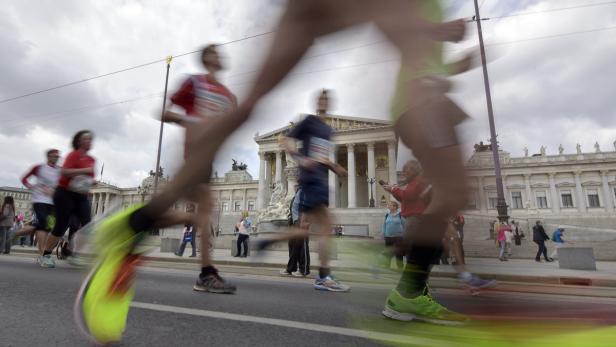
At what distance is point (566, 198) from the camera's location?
56906mm

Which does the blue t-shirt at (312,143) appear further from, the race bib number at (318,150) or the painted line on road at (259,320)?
the painted line on road at (259,320)

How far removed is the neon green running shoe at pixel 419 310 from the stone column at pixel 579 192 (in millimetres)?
69526

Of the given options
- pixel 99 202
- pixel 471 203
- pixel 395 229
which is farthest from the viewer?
pixel 99 202

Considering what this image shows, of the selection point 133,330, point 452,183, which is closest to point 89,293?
point 133,330

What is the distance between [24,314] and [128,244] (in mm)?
1558

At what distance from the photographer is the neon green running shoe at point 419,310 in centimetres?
121

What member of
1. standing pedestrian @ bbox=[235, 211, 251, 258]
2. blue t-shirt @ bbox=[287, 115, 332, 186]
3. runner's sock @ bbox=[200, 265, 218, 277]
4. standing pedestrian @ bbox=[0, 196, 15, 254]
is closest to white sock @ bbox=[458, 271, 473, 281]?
blue t-shirt @ bbox=[287, 115, 332, 186]

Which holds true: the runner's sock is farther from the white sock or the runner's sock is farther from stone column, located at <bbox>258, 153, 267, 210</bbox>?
stone column, located at <bbox>258, 153, 267, 210</bbox>

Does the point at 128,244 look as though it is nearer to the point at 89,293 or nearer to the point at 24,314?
the point at 89,293

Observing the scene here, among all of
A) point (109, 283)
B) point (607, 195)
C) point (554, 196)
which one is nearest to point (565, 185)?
point (554, 196)

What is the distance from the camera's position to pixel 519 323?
1.02 meters

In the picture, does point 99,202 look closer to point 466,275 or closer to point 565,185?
point 466,275

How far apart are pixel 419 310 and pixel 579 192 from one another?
70108 mm

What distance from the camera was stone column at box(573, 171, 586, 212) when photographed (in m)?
55.5
